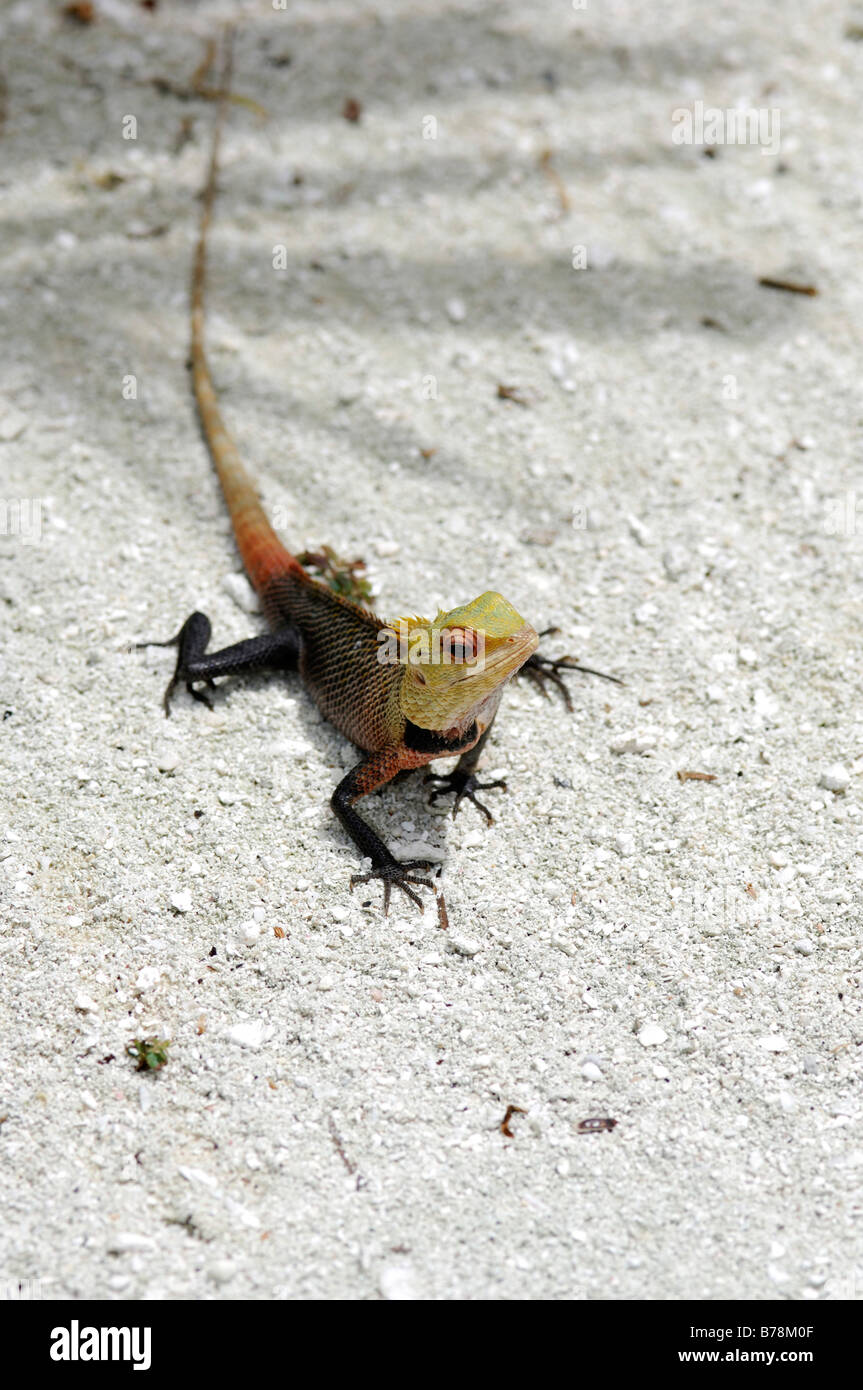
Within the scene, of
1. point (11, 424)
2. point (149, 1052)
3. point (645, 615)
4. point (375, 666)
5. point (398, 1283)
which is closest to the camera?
point (398, 1283)

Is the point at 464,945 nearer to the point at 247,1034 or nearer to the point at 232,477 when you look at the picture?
the point at 247,1034

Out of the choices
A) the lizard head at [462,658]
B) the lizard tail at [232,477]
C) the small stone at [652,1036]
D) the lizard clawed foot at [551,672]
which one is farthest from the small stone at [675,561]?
the small stone at [652,1036]

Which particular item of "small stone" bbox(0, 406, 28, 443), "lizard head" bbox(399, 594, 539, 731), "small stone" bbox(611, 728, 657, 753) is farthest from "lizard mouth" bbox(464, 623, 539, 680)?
"small stone" bbox(0, 406, 28, 443)

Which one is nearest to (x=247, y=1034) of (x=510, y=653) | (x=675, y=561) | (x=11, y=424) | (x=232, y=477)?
(x=510, y=653)

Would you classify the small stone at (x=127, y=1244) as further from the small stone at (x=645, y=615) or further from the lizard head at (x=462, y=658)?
the small stone at (x=645, y=615)

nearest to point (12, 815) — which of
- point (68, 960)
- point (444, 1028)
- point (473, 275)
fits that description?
point (68, 960)
